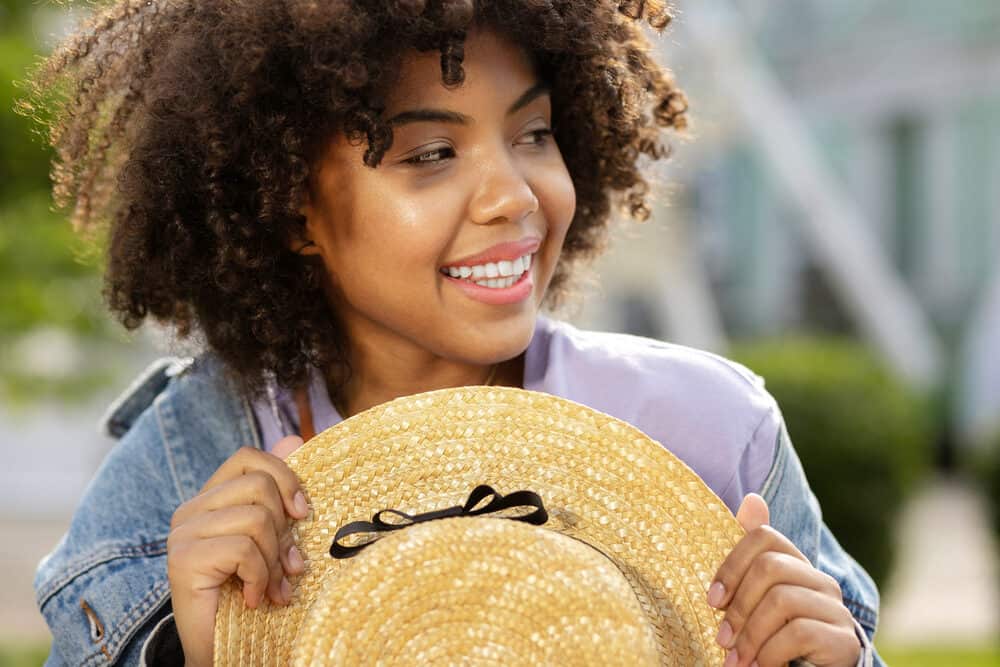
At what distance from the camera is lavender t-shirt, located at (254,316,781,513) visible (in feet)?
7.80

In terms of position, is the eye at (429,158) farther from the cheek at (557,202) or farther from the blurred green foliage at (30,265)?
the blurred green foliage at (30,265)

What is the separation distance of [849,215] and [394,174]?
10.7 meters

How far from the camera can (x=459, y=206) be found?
7.52 feet

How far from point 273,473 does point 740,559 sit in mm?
715

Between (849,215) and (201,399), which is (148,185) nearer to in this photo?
(201,399)

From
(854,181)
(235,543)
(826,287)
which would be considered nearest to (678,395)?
(235,543)

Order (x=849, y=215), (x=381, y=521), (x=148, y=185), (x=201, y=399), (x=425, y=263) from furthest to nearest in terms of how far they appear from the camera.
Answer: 1. (x=849, y=215)
2. (x=201, y=399)
3. (x=148, y=185)
4. (x=425, y=263)
5. (x=381, y=521)

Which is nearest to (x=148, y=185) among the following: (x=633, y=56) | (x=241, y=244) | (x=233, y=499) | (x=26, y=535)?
(x=241, y=244)

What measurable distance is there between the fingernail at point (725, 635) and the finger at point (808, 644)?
0.05 m

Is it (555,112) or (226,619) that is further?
(555,112)

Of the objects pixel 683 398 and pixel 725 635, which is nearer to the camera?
pixel 725 635

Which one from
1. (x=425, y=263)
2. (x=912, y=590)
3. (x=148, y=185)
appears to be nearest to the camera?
(x=425, y=263)

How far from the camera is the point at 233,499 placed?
206 centimetres

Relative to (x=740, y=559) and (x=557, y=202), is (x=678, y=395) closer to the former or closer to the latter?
(x=557, y=202)
